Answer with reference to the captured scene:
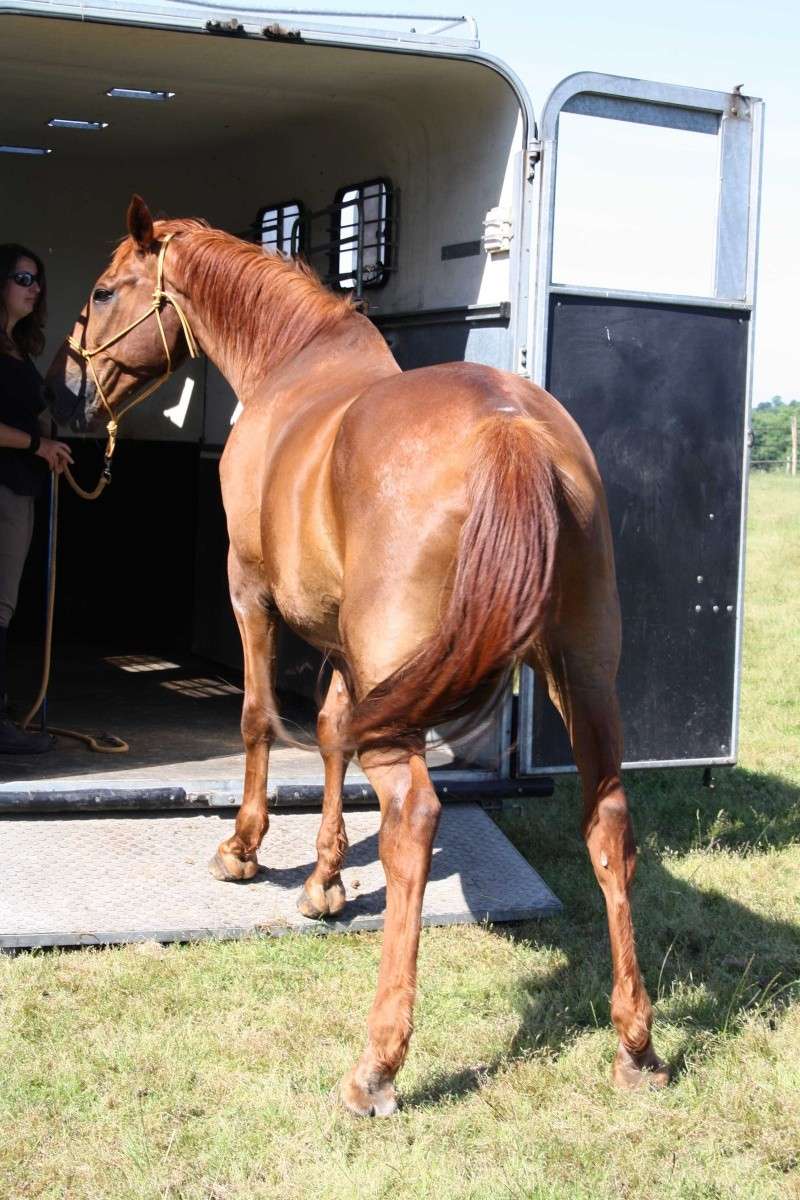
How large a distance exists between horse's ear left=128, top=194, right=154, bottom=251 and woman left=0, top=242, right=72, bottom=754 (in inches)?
25.1

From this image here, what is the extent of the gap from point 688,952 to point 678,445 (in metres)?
1.81

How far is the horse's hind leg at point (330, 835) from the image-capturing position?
4.27 metres

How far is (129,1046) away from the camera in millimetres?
3348

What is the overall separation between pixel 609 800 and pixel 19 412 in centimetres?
293

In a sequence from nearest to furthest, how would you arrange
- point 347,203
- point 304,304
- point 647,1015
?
1. point 647,1015
2. point 304,304
3. point 347,203

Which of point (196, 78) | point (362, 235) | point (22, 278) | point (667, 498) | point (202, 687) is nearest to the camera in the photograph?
point (667, 498)

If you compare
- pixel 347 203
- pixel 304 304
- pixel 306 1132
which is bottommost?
pixel 306 1132

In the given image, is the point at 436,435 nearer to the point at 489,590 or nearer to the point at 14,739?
the point at 489,590

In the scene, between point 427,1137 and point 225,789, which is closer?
point 427,1137

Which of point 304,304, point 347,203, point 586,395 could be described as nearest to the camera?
point 304,304

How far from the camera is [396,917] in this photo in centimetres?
303

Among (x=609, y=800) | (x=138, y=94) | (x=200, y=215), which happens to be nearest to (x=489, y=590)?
(x=609, y=800)

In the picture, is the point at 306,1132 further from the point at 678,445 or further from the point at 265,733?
the point at 678,445

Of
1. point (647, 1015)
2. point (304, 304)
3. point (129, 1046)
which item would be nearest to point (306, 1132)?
point (129, 1046)
